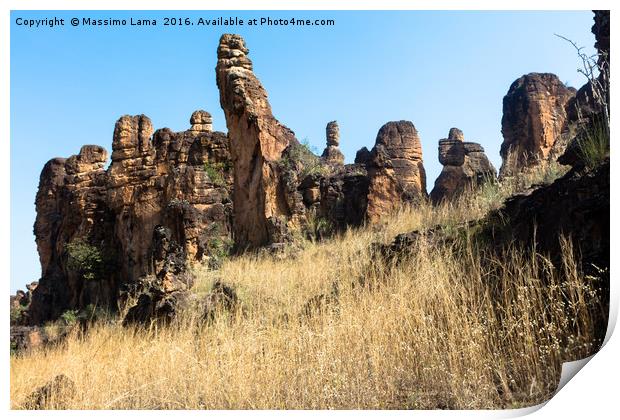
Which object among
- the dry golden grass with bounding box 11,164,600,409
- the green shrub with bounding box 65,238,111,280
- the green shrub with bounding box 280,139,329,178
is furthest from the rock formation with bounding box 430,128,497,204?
the dry golden grass with bounding box 11,164,600,409

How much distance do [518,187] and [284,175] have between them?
893cm

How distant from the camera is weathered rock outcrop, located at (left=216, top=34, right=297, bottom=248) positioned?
16500 millimetres

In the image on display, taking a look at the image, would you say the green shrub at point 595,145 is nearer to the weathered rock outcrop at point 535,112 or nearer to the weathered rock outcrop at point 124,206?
the weathered rock outcrop at point 124,206

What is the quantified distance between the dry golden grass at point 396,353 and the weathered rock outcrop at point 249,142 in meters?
10.6

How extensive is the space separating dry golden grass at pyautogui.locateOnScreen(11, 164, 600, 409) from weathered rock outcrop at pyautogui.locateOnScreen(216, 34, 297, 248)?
1057 cm

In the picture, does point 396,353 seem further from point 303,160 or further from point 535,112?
point 535,112

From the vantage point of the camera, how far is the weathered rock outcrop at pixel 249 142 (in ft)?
54.1

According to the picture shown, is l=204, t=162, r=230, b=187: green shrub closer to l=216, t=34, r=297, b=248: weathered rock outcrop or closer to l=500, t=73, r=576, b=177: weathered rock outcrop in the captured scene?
l=216, t=34, r=297, b=248: weathered rock outcrop

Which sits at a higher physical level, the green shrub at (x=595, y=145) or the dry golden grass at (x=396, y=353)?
the green shrub at (x=595, y=145)

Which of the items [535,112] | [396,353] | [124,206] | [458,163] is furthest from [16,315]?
[396,353]

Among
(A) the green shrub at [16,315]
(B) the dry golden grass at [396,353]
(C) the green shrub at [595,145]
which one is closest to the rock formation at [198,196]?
(A) the green shrub at [16,315]

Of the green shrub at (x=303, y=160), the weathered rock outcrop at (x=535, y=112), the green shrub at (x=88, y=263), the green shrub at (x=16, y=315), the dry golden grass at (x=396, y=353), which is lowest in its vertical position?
the green shrub at (x=16, y=315)

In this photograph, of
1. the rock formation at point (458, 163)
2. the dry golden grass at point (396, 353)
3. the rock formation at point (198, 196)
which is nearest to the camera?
the dry golden grass at point (396, 353)
